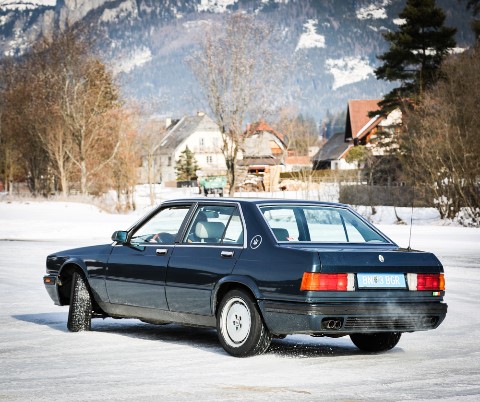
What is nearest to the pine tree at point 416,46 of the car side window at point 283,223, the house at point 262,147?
the house at point 262,147

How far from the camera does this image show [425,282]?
32.4 feet

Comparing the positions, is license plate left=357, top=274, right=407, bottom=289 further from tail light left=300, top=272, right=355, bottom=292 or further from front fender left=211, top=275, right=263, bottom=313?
front fender left=211, top=275, right=263, bottom=313

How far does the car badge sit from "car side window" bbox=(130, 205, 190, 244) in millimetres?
1141

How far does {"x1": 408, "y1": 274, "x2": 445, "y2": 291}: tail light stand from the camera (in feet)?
32.1

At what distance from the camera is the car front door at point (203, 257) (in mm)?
10117

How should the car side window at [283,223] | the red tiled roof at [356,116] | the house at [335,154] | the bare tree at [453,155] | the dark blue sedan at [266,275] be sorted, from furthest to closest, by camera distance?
the house at [335,154], the red tiled roof at [356,116], the bare tree at [453,155], the car side window at [283,223], the dark blue sedan at [266,275]

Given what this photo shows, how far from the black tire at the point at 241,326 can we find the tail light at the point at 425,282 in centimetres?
135

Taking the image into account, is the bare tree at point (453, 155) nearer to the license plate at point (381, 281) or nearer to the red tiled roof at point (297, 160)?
the license plate at point (381, 281)

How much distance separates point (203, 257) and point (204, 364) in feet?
3.83

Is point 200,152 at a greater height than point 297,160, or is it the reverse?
point 200,152

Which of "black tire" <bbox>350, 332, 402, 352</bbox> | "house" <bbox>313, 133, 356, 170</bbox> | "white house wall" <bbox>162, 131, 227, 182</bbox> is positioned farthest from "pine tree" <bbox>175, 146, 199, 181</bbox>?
"black tire" <bbox>350, 332, 402, 352</bbox>

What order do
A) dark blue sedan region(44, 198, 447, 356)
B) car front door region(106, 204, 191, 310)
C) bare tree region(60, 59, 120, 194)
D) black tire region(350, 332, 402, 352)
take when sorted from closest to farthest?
dark blue sedan region(44, 198, 447, 356)
black tire region(350, 332, 402, 352)
car front door region(106, 204, 191, 310)
bare tree region(60, 59, 120, 194)

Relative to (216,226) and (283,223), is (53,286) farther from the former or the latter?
(283,223)

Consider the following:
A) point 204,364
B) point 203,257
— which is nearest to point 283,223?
point 203,257
